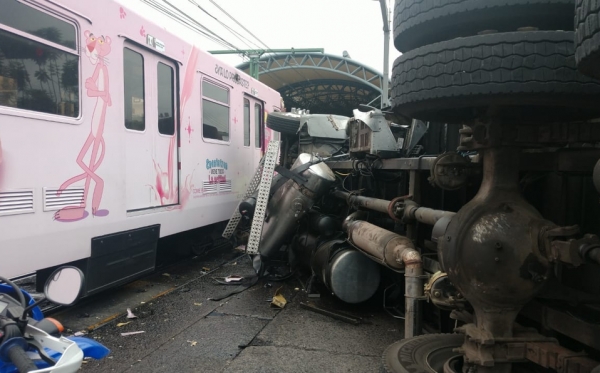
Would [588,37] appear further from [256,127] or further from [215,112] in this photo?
[256,127]

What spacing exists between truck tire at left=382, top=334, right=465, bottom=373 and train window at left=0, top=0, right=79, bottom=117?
11.5ft

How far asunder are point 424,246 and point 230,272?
3.43 m

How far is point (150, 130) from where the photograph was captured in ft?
17.9

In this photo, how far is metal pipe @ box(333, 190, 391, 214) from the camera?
4192mm

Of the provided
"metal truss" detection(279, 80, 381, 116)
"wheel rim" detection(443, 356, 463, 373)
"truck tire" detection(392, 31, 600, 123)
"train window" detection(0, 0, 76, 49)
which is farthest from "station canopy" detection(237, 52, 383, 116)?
"truck tire" detection(392, 31, 600, 123)

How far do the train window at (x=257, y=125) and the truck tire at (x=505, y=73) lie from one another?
23.5 feet

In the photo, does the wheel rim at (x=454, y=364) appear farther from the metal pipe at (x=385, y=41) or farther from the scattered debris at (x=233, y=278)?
the metal pipe at (x=385, y=41)

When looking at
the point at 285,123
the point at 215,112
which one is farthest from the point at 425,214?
the point at 215,112

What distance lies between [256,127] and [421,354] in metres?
7.14

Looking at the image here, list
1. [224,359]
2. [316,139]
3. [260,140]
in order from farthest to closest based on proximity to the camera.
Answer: [260,140], [316,139], [224,359]

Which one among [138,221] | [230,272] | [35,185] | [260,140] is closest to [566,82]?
[35,185]

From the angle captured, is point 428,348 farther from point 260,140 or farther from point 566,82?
point 260,140

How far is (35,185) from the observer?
381 cm

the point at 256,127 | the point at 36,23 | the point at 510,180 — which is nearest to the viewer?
the point at 510,180
